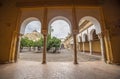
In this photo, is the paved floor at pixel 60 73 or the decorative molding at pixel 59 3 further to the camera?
the decorative molding at pixel 59 3

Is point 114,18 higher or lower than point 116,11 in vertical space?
lower

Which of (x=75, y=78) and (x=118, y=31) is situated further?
(x=118, y=31)

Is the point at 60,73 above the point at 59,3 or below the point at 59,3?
below

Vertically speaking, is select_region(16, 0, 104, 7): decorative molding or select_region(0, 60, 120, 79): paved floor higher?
select_region(16, 0, 104, 7): decorative molding

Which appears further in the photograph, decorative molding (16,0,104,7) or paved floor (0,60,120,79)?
decorative molding (16,0,104,7)

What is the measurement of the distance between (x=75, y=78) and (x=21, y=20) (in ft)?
17.1

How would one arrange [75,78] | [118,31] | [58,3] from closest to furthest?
[75,78] < [118,31] < [58,3]

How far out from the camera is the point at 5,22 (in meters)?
6.32

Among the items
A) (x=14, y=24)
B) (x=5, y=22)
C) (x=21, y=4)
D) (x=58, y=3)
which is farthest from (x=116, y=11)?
(x=5, y=22)

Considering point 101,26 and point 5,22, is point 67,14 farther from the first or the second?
point 5,22

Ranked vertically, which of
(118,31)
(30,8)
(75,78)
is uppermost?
(30,8)

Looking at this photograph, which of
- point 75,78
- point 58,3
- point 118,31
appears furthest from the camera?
point 58,3

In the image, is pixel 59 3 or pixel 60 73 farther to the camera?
pixel 59 3

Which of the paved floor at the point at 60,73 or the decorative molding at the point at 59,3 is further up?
the decorative molding at the point at 59,3
